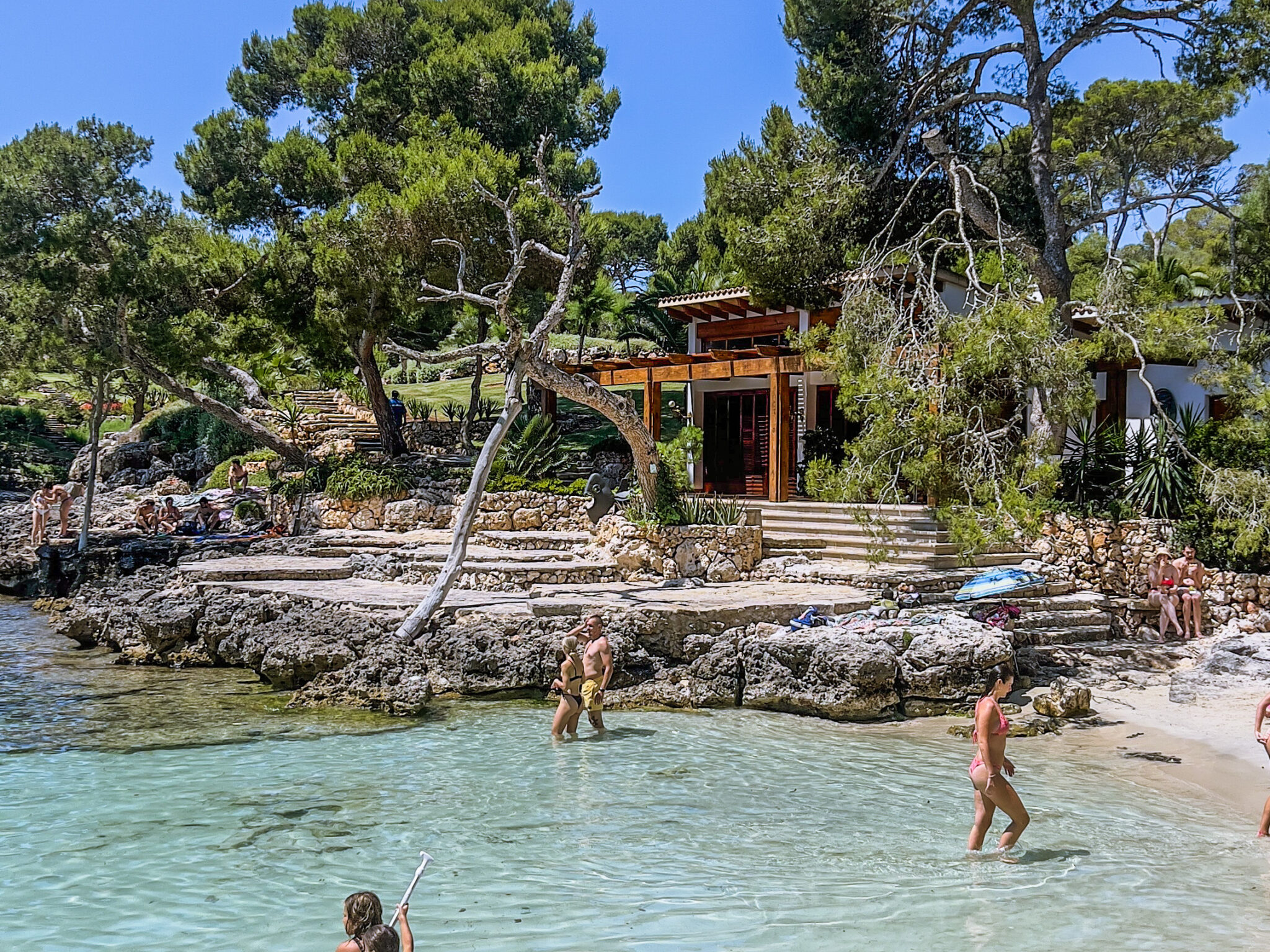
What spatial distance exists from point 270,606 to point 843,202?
43.1 ft

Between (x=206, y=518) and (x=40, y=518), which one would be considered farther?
(x=206, y=518)

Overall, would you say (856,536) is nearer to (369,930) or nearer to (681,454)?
(681,454)

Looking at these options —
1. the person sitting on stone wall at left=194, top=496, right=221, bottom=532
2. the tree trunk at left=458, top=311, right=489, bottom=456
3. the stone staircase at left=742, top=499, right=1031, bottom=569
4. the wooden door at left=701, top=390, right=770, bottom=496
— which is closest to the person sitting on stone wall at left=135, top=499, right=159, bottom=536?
the person sitting on stone wall at left=194, top=496, right=221, bottom=532

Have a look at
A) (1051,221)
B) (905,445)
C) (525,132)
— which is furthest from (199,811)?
(525,132)

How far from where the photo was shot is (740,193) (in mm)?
20375

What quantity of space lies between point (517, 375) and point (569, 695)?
6694 mm

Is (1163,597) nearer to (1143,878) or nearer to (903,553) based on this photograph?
(903,553)

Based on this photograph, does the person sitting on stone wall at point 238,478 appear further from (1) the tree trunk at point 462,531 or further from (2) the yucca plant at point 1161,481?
(2) the yucca plant at point 1161,481

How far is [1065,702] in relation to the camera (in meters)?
12.2

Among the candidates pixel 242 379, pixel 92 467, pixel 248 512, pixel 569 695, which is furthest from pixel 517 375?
pixel 242 379

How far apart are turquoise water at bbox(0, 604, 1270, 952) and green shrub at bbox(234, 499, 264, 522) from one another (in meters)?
12.5

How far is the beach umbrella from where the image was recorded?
14.8 meters

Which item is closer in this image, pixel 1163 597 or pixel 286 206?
pixel 1163 597

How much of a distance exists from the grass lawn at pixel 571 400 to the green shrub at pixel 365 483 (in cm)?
693
